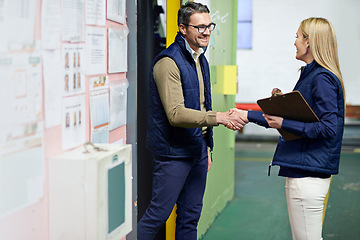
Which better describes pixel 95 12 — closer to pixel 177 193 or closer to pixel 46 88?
pixel 46 88

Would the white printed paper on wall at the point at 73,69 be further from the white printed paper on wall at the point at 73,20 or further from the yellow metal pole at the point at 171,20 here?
the yellow metal pole at the point at 171,20

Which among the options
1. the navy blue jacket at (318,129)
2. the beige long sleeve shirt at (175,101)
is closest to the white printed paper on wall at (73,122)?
the beige long sleeve shirt at (175,101)

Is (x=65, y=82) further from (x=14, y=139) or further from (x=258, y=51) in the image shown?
(x=258, y=51)

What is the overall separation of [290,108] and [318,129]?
7.0 inches

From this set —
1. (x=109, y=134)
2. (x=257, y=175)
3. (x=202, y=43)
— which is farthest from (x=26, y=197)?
(x=257, y=175)

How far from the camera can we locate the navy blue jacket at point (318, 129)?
266 cm

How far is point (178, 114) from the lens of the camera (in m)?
2.73

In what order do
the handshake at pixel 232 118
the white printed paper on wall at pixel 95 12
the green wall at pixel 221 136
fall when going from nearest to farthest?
the white printed paper on wall at pixel 95 12, the handshake at pixel 232 118, the green wall at pixel 221 136

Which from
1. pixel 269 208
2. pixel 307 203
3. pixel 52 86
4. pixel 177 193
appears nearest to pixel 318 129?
pixel 307 203

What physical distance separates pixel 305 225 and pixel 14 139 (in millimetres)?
1702

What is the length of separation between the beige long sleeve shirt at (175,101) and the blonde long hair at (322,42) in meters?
0.64

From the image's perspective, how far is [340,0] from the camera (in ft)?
30.7

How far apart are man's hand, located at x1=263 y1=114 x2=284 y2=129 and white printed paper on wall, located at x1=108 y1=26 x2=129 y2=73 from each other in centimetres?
83

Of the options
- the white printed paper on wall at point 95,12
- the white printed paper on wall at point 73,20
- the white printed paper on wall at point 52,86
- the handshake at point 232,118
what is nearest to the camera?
the white printed paper on wall at point 52,86
